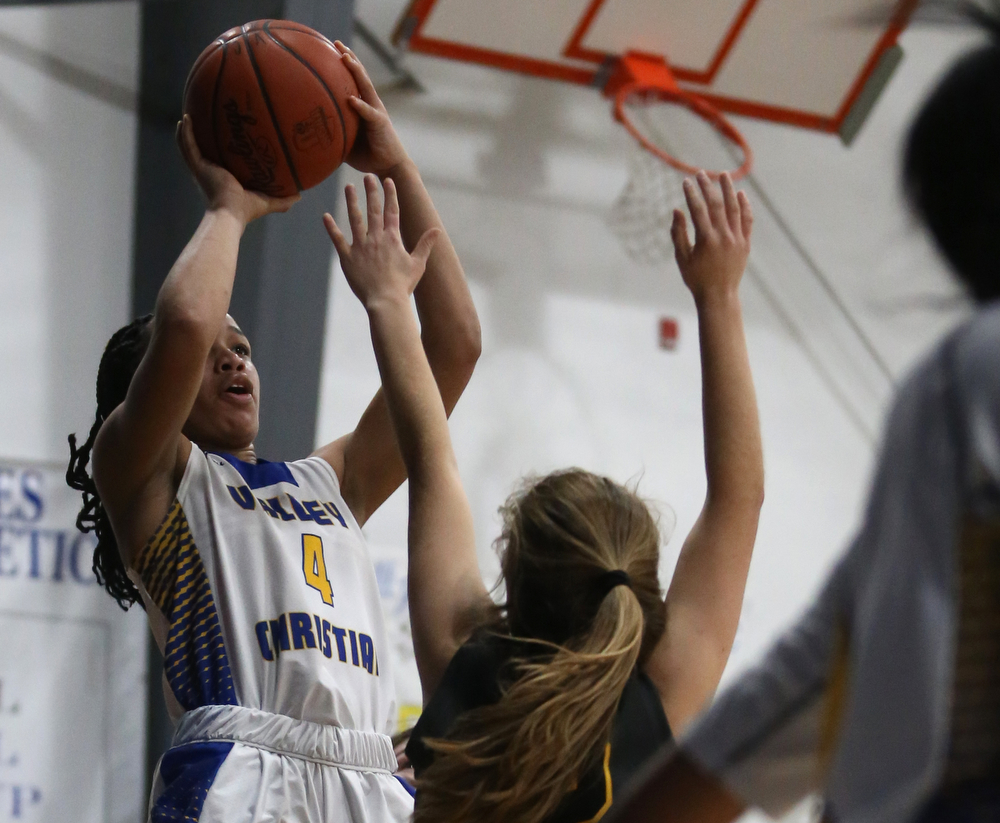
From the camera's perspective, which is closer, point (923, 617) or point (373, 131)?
point (923, 617)

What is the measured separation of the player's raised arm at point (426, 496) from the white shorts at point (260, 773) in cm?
61

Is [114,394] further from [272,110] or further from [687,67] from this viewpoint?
[687,67]

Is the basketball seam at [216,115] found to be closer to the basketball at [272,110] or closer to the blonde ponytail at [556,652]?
the basketball at [272,110]

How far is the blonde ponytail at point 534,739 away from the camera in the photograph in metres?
1.23

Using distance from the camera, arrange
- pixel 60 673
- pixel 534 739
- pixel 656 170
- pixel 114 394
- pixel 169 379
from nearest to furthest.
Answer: pixel 534 739
pixel 169 379
pixel 114 394
pixel 60 673
pixel 656 170

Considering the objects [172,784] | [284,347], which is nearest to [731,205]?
[172,784]

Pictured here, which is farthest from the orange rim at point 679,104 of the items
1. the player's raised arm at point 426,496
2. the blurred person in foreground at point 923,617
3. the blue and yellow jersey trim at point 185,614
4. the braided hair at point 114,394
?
the blurred person in foreground at point 923,617

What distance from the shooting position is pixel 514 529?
139cm

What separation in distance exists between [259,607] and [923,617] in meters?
1.41

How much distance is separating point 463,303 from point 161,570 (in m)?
0.70

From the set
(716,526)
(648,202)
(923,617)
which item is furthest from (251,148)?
(648,202)

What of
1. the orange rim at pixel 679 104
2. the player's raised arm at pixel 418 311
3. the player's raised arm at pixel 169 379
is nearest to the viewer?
the player's raised arm at pixel 169 379

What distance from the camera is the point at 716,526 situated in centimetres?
145

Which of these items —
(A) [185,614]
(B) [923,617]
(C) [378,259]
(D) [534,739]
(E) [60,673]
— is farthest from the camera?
(E) [60,673]
